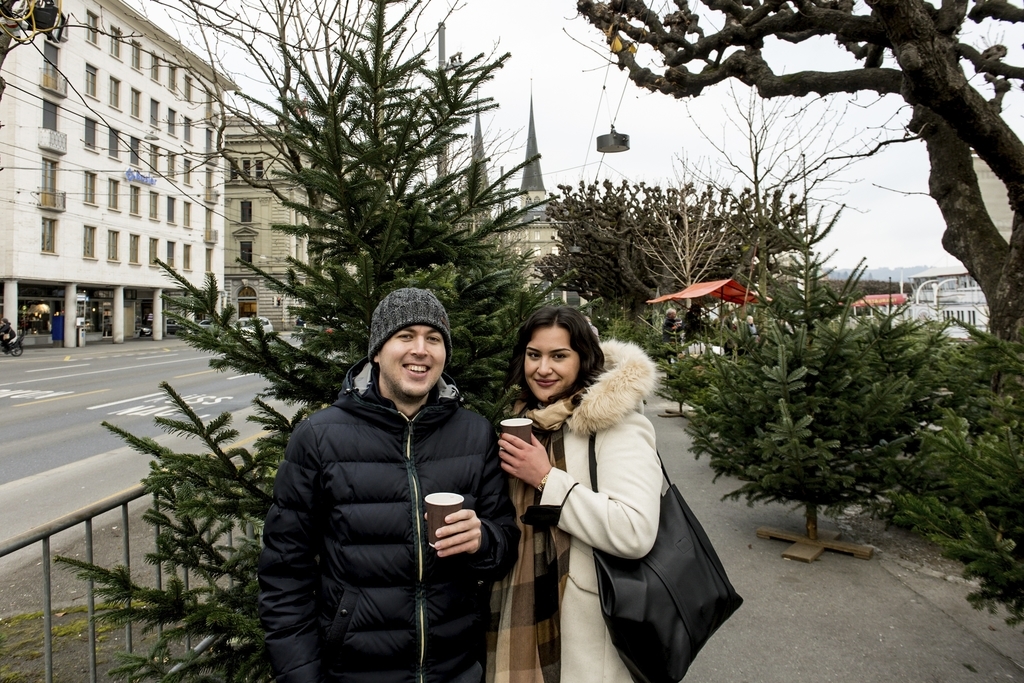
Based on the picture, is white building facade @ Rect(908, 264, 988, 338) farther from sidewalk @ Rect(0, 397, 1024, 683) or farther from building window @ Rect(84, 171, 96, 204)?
building window @ Rect(84, 171, 96, 204)

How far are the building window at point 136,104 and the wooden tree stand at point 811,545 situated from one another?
150 ft

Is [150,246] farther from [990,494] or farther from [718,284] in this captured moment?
[990,494]

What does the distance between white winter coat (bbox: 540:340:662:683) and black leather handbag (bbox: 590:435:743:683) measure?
67 mm

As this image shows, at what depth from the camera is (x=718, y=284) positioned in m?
14.5

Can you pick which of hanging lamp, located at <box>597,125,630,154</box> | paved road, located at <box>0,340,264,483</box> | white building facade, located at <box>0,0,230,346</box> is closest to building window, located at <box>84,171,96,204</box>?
white building facade, located at <box>0,0,230,346</box>

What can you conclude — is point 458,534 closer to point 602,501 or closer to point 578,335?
point 602,501

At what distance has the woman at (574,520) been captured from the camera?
1.89m

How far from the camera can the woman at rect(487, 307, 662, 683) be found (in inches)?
74.4

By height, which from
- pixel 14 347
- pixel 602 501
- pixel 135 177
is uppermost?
pixel 135 177

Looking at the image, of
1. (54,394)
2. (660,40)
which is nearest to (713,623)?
(660,40)

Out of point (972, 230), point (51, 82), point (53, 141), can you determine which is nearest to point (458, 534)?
point (972, 230)

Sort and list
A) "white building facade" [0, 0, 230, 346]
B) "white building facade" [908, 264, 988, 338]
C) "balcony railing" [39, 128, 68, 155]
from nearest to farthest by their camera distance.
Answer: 1. "white building facade" [908, 264, 988, 338]
2. "white building facade" [0, 0, 230, 346]
3. "balcony railing" [39, 128, 68, 155]

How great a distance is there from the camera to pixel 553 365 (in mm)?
2189

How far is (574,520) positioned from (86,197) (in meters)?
42.5
